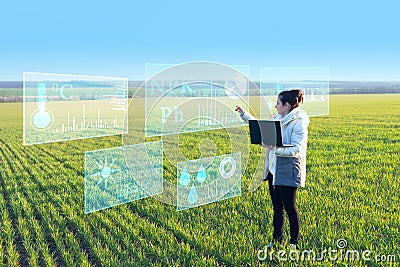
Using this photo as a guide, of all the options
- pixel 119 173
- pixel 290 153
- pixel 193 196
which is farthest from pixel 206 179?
pixel 290 153

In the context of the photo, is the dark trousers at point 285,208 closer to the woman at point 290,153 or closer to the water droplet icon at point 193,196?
the woman at point 290,153

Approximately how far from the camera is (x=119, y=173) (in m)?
7.70

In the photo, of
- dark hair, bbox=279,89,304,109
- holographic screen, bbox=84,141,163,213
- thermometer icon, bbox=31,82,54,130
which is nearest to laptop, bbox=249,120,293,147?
dark hair, bbox=279,89,304,109

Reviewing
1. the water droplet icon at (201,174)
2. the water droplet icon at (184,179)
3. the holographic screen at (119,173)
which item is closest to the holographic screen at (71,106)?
the holographic screen at (119,173)

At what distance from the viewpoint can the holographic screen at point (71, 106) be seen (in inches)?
292

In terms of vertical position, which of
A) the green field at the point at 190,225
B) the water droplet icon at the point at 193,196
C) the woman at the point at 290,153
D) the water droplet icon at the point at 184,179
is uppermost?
the woman at the point at 290,153

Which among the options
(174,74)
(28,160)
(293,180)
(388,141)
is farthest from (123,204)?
(388,141)

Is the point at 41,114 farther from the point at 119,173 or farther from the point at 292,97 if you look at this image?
the point at 292,97

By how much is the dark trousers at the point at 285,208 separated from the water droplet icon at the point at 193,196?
188 cm

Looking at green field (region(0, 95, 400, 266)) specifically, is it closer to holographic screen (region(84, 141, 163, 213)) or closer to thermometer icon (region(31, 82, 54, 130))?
holographic screen (region(84, 141, 163, 213))

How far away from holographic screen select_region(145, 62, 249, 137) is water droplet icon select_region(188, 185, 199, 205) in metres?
1.06

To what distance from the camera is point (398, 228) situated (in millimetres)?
7074

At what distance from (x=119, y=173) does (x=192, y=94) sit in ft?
6.41

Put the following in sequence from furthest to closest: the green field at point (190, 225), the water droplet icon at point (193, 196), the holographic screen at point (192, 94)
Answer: the water droplet icon at point (193, 196) < the holographic screen at point (192, 94) < the green field at point (190, 225)
